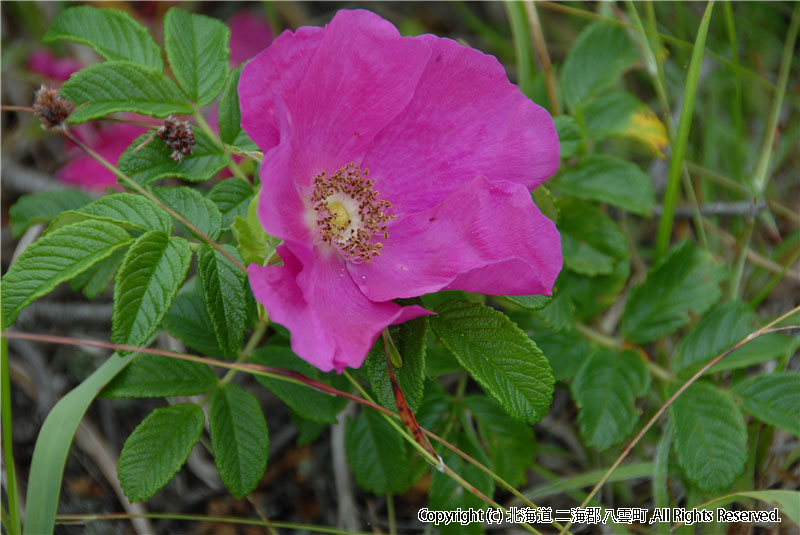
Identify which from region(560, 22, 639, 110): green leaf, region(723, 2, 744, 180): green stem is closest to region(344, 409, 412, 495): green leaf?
region(560, 22, 639, 110): green leaf

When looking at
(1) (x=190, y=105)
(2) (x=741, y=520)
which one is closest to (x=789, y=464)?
(2) (x=741, y=520)

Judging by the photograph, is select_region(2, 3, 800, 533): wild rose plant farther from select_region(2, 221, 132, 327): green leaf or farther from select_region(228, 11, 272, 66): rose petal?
select_region(228, 11, 272, 66): rose petal

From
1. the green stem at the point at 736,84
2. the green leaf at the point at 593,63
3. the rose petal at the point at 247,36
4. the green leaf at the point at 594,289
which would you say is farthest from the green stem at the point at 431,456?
the rose petal at the point at 247,36

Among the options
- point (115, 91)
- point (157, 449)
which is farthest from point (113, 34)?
point (157, 449)

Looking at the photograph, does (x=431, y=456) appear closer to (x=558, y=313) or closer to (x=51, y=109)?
(x=558, y=313)

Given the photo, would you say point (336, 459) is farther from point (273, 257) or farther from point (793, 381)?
point (793, 381)

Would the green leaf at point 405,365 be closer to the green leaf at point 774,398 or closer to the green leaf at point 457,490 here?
the green leaf at point 457,490
